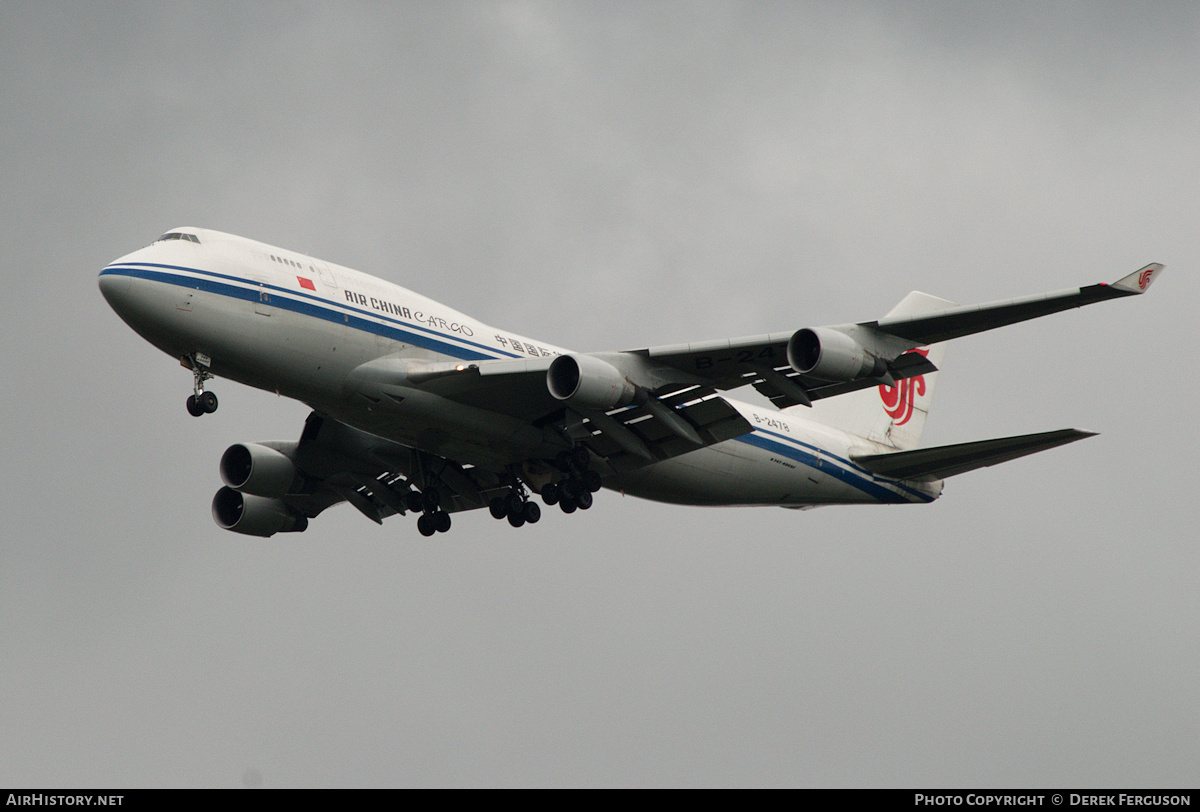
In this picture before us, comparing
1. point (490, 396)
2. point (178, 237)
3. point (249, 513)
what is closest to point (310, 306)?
point (178, 237)

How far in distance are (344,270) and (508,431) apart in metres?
5.19

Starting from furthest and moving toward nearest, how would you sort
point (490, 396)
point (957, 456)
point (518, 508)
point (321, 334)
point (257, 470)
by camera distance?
point (257, 470) < point (957, 456) < point (518, 508) < point (490, 396) < point (321, 334)

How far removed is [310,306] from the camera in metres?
28.1

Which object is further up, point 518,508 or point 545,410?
point 545,410

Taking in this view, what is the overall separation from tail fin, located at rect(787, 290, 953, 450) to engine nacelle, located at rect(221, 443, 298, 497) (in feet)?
46.4

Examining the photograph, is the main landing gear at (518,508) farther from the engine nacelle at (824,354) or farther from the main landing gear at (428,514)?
the engine nacelle at (824,354)

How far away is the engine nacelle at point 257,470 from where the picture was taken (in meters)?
34.6

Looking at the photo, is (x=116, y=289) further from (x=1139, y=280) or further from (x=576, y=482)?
(x=1139, y=280)

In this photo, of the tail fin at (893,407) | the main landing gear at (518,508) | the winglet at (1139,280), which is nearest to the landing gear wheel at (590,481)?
the main landing gear at (518,508)

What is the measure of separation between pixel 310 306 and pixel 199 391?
2.88 metres

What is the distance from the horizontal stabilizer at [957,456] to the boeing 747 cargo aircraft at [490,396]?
5cm

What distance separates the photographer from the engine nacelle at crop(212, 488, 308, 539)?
36812 mm

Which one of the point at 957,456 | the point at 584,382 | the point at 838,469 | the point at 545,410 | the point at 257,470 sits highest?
the point at 838,469
